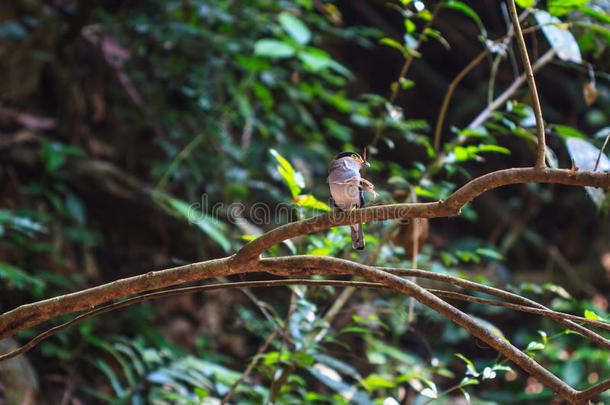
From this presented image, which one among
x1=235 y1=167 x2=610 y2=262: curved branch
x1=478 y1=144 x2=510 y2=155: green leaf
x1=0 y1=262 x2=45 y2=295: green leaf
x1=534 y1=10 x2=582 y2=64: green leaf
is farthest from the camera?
x1=0 y1=262 x2=45 y2=295: green leaf

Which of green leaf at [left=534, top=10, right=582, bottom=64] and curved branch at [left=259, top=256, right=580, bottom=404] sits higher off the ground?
green leaf at [left=534, top=10, right=582, bottom=64]

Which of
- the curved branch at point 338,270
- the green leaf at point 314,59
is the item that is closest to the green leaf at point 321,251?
the curved branch at point 338,270

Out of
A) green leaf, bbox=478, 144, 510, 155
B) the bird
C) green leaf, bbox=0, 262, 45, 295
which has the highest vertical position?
green leaf, bbox=478, 144, 510, 155

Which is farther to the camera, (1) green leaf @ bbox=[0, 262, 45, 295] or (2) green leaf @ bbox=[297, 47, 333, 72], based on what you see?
(2) green leaf @ bbox=[297, 47, 333, 72]

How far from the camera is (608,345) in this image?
1290mm

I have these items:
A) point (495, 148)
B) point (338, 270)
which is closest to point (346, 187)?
point (495, 148)

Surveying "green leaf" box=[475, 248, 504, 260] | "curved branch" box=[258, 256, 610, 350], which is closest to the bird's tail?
"green leaf" box=[475, 248, 504, 260]

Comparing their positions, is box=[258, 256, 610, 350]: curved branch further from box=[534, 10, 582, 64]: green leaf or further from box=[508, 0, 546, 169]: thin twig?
box=[534, 10, 582, 64]: green leaf

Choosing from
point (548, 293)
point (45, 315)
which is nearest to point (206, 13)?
point (45, 315)

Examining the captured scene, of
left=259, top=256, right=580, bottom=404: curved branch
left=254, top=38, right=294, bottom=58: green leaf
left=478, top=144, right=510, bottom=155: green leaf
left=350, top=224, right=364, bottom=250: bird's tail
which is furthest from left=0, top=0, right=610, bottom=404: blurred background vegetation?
left=259, top=256, right=580, bottom=404: curved branch

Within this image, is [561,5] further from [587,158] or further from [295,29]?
[295,29]

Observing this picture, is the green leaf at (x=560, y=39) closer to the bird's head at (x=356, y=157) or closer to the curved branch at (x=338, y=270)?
the bird's head at (x=356, y=157)

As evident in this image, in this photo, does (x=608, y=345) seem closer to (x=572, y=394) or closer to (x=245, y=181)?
(x=572, y=394)

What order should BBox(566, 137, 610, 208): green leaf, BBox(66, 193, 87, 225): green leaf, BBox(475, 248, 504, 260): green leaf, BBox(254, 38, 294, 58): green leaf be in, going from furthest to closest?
BBox(66, 193, 87, 225): green leaf < BBox(254, 38, 294, 58): green leaf < BBox(475, 248, 504, 260): green leaf < BBox(566, 137, 610, 208): green leaf
